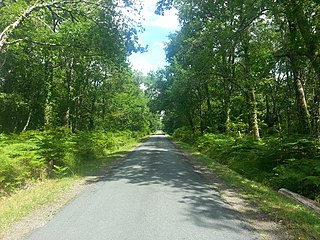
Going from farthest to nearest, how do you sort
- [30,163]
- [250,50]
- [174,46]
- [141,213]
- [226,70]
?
[174,46] < [226,70] < [250,50] < [30,163] < [141,213]

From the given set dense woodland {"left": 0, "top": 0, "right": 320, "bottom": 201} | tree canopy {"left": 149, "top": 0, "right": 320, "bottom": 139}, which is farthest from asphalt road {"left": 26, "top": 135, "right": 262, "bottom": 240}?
tree canopy {"left": 149, "top": 0, "right": 320, "bottom": 139}

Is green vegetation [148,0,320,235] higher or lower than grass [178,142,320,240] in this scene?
higher

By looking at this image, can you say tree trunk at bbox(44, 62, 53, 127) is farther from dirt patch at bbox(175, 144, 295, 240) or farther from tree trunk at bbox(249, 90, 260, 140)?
dirt patch at bbox(175, 144, 295, 240)

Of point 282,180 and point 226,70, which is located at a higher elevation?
point 226,70

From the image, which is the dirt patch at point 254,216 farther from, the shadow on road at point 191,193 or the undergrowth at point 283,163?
the undergrowth at point 283,163

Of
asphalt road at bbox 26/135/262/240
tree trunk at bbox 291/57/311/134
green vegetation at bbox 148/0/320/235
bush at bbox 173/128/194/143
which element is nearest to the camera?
asphalt road at bbox 26/135/262/240

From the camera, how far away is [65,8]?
43.7 feet

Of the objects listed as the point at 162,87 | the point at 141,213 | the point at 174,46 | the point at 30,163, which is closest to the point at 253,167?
the point at 141,213

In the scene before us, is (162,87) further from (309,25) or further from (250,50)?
(309,25)

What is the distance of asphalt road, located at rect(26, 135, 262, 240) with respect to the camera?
16.1 feet

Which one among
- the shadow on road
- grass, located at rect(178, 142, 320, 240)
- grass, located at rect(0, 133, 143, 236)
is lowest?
grass, located at rect(178, 142, 320, 240)

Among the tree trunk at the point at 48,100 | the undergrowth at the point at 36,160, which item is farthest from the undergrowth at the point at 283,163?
the tree trunk at the point at 48,100

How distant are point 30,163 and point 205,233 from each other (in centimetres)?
751

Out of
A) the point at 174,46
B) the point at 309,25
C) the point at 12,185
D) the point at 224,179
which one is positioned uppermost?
the point at 174,46
